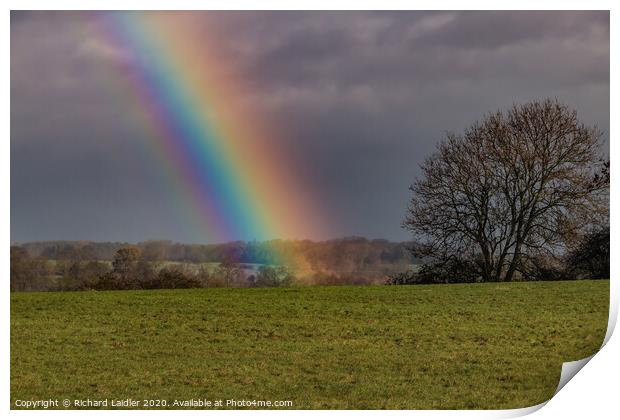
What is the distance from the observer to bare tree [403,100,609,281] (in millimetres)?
12133

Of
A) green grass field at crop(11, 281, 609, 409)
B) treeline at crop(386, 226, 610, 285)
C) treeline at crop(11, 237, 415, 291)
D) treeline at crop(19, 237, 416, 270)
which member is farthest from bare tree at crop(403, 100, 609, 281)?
treeline at crop(19, 237, 416, 270)

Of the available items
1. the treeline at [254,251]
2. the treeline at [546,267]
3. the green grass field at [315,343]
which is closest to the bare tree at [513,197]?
the treeline at [546,267]

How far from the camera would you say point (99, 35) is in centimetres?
987

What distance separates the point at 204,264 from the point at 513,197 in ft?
17.0

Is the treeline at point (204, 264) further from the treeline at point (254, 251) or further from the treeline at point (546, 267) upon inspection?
the treeline at point (546, 267)

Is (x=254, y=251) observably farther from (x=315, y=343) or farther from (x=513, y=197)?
(x=513, y=197)

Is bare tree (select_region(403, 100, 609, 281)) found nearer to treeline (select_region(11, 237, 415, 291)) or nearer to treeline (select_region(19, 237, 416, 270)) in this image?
treeline (select_region(11, 237, 415, 291))

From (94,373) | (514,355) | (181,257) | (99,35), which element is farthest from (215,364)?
(99,35)

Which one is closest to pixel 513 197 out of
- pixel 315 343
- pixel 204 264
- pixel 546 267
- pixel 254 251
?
pixel 546 267

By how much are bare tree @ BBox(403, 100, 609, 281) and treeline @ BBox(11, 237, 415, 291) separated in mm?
1104

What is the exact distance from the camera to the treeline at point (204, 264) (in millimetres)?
10828

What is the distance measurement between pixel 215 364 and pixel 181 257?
2.22 metres

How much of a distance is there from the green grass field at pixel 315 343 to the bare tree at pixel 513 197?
2.66 ft

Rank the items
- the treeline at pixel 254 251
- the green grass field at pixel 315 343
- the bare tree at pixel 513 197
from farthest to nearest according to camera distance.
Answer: the bare tree at pixel 513 197
the treeline at pixel 254 251
the green grass field at pixel 315 343
